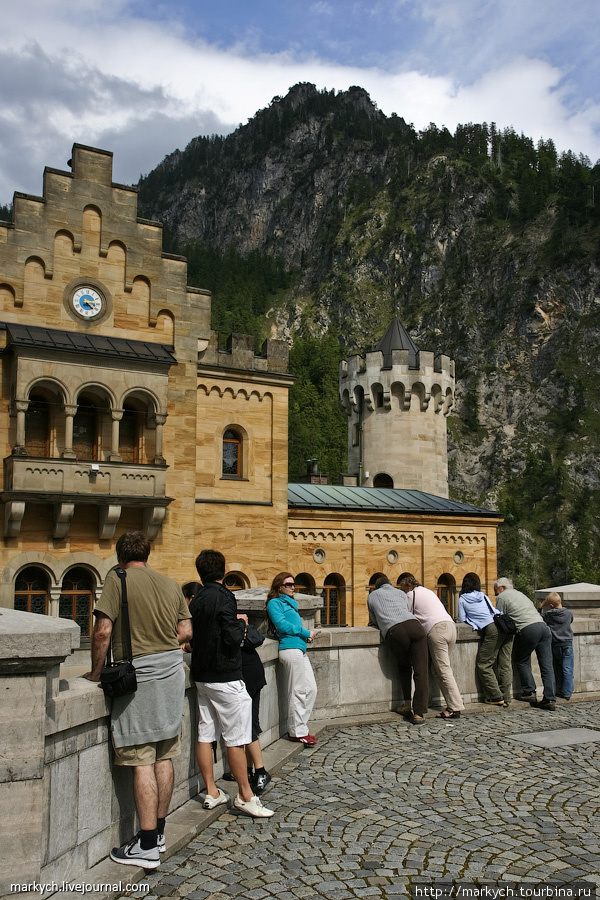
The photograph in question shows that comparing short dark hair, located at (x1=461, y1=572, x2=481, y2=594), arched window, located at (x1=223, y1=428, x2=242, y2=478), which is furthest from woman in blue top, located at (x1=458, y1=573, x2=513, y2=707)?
arched window, located at (x1=223, y1=428, x2=242, y2=478)

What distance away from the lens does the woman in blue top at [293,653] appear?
27.1 ft

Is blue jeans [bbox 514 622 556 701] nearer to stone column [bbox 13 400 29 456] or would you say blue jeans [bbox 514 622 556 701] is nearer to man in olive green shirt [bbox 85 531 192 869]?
man in olive green shirt [bbox 85 531 192 869]

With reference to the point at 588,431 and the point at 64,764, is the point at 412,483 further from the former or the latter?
the point at 588,431

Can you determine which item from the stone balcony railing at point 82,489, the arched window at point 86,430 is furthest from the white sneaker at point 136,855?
the arched window at point 86,430

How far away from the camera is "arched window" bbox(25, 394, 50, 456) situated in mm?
19469

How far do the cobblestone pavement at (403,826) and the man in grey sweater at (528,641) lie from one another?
2446 millimetres

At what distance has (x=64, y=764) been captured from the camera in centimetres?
447

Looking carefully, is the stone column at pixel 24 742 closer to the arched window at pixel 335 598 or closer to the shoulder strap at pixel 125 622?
the shoulder strap at pixel 125 622

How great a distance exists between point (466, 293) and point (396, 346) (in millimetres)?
96679

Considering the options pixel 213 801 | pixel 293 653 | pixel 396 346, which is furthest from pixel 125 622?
pixel 396 346

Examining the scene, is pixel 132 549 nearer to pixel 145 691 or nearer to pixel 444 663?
pixel 145 691

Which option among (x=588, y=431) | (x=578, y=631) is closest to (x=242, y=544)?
(x=578, y=631)

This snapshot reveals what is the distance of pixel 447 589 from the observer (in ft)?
92.9

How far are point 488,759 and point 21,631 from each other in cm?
551
